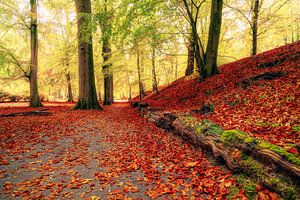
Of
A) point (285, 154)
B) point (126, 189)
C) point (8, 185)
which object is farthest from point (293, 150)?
point (8, 185)

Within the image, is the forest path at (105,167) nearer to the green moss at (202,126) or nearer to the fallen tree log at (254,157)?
the fallen tree log at (254,157)

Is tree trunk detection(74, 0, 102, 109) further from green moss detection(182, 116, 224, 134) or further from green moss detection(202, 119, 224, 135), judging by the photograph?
green moss detection(202, 119, 224, 135)

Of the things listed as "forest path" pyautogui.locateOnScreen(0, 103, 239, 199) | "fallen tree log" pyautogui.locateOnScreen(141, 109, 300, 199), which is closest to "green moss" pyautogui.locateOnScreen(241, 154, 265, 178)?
"fallen tree log" pyautogui.locateOnScreen(141, 109, 300, 199)

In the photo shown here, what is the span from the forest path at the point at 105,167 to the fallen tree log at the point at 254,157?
Result: 0.31 m

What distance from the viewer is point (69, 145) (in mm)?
5738

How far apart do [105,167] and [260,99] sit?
5272 mm

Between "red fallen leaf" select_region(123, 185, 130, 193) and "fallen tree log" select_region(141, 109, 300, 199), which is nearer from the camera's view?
"fallen tree log" select_region(141, 109, 300, 199)

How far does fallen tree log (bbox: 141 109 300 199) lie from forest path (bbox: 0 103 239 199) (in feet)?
1.02

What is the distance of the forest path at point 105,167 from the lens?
3166 mm

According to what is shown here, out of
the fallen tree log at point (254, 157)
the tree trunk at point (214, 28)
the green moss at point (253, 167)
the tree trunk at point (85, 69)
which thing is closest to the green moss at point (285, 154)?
the fallen tree log at point (254, 157)

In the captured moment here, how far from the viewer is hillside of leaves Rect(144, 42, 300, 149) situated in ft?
13.0

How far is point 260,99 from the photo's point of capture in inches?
232

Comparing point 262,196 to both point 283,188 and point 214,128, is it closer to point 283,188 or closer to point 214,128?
point 283,188

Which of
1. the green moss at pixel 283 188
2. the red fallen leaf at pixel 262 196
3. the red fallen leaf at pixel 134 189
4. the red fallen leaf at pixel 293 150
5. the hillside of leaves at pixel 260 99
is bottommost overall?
the red fallen leaf at pixel 134 189
